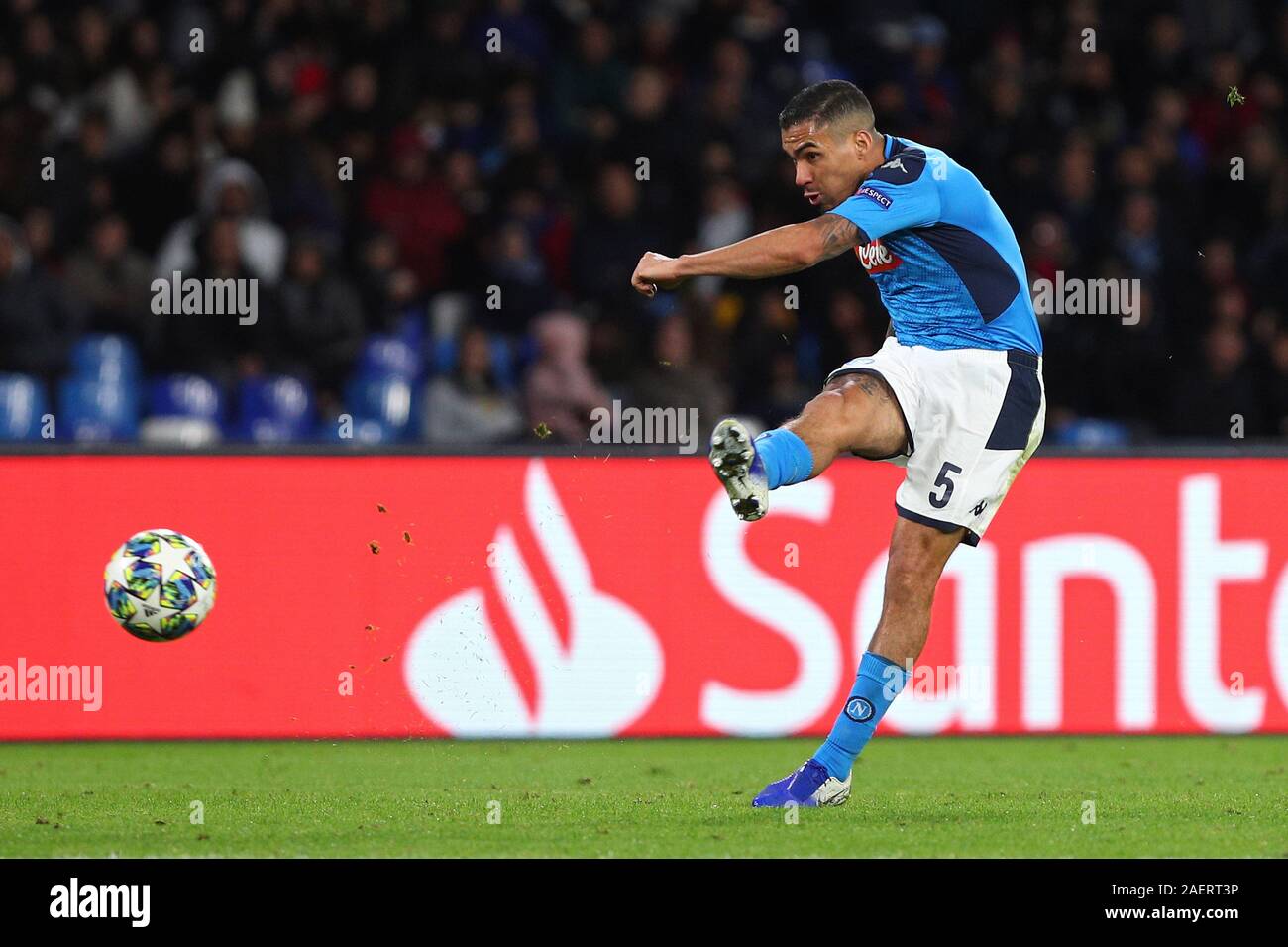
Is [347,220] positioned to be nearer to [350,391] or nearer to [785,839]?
[350,391]

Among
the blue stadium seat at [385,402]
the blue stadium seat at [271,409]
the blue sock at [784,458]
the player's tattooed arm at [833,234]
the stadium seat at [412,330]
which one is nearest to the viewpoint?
the blue sock at [784,458]

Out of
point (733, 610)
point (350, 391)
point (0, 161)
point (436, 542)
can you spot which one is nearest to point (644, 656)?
point (733, 610)

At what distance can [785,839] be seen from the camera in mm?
5637

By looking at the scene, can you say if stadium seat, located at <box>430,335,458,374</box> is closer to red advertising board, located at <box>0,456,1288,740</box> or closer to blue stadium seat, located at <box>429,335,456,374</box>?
blue stadium seat, located at <box>429,335,456,374</box>

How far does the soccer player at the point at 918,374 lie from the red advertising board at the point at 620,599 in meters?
2.84

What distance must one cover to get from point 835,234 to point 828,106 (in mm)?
567

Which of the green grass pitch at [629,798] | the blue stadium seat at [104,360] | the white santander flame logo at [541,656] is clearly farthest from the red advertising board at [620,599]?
the blue stadium seat at [104,360]

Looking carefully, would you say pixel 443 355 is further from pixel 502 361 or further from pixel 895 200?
pixel 895 200

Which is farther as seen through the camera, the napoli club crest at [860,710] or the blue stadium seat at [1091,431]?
the blue stadium seat at [1091,431]

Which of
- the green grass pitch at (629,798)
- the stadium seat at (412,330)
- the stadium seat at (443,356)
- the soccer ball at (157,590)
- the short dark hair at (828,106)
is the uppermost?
the short dark hair at (828,106)

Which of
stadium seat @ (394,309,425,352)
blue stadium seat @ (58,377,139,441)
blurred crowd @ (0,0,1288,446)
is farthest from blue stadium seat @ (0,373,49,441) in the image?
stadium seat @ (394,309,425,352)

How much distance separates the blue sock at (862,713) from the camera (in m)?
6.39

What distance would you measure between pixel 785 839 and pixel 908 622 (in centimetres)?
107

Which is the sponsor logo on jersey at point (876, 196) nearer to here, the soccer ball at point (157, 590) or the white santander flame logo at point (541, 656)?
the soccer ball at point (157, 590)
